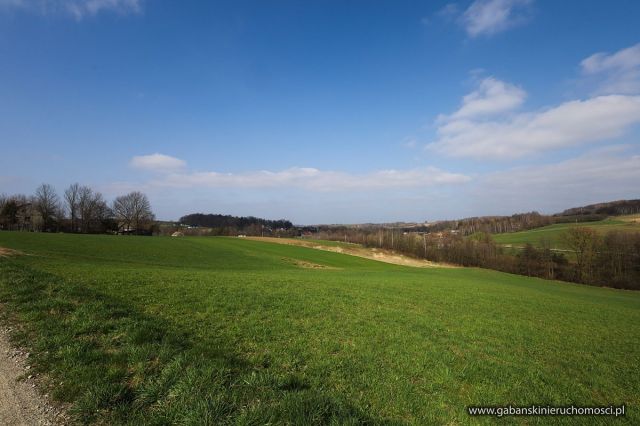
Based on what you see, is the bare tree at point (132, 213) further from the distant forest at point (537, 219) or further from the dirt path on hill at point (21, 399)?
the distant forest at point (537, 219)

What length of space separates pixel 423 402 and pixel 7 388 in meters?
6.65

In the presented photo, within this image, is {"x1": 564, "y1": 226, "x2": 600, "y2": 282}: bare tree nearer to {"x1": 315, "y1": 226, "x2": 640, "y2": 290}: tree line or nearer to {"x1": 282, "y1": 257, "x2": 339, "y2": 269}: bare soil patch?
{"x1": 315, "y1": 226, "x2": 640, "y2": 290}: tree line

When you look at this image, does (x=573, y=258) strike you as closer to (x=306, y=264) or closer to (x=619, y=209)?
(x=306, y=264)

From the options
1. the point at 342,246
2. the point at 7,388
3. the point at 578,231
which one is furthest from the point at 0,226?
the point at 578,231

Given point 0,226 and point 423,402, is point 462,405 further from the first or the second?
point 0,226

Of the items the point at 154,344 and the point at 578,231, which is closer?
the point at 154,344

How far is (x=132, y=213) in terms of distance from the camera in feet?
350

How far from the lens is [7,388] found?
472 centimetres

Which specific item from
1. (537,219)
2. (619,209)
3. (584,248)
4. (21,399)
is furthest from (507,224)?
(21,399)

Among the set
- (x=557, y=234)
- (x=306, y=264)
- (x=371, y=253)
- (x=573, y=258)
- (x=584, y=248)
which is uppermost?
(x=557, y=234)

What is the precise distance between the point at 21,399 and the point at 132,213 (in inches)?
4653

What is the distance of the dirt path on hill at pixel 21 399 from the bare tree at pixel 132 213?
380 feet

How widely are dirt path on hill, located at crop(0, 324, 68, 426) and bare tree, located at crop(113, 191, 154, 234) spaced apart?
11576 centimetres

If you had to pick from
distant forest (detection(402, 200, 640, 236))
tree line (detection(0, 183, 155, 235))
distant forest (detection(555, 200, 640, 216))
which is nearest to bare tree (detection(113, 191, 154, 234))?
tree line (detection(0, 183, 155, 235))
